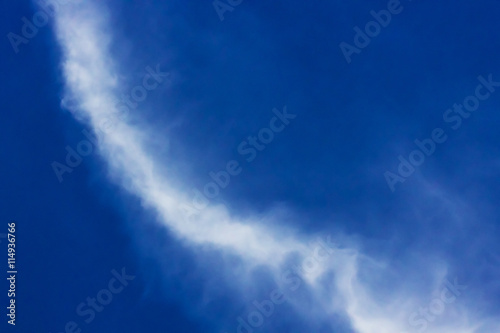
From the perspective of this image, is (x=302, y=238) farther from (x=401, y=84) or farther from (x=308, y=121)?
(x=401, y=84)

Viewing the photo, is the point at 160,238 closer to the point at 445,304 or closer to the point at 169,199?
the point at 169,199

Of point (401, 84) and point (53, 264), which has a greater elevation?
point (401, 84)

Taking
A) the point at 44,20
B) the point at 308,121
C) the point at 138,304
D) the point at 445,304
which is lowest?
the point at 445,304

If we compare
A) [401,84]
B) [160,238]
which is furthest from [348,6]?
[160,238]

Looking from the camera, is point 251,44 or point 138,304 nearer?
point 138,304

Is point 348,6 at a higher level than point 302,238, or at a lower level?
higher

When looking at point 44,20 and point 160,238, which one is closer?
point 160,238

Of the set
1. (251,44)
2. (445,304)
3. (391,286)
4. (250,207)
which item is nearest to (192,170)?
(250,207)

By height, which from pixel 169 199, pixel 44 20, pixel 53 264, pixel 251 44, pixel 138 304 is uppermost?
pixel 44 20
